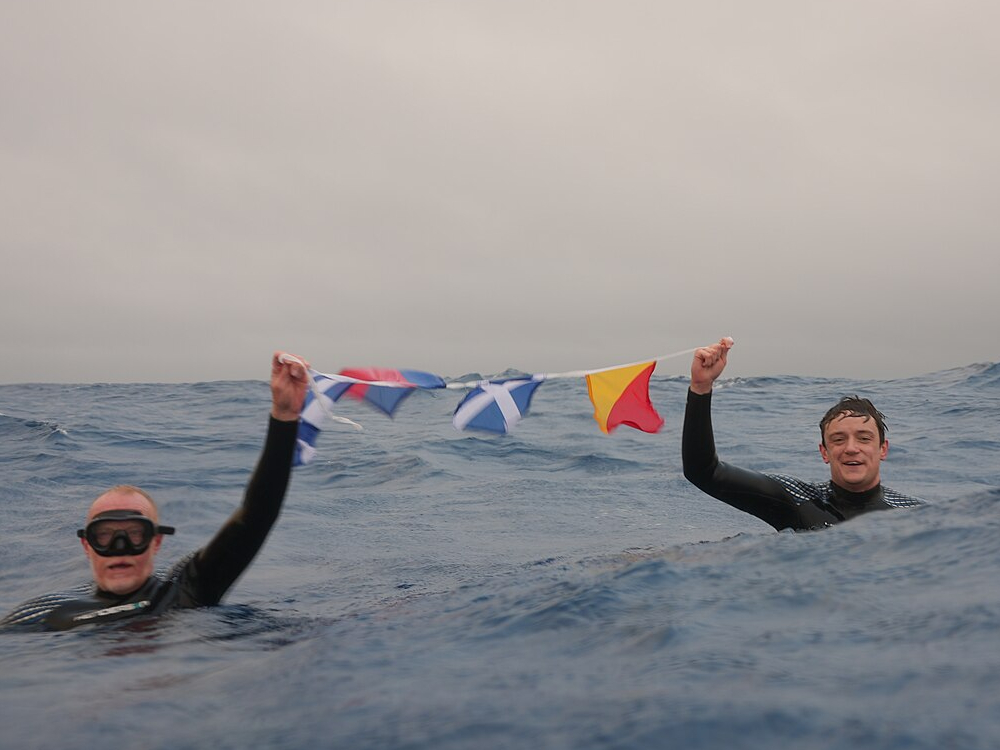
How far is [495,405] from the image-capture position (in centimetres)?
626

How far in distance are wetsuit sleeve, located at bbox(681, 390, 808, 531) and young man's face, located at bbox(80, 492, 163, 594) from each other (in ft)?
10.3

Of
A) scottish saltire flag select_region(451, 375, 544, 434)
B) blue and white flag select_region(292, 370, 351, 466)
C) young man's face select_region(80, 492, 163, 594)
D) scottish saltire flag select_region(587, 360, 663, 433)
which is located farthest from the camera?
scottish saltire flag select_region(587, 360, 663, 433)

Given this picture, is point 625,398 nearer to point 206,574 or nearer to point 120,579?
point 206,574

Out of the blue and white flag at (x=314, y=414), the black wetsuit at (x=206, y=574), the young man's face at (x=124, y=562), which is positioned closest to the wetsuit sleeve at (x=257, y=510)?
the black wetsuit at (x=206, y=574)

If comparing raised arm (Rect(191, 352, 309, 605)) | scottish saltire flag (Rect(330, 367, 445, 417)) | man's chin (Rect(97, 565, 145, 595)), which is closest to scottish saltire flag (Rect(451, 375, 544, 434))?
scottish saltire flag (Rect(330, 367, 445, 417))

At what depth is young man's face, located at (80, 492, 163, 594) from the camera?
5070mm

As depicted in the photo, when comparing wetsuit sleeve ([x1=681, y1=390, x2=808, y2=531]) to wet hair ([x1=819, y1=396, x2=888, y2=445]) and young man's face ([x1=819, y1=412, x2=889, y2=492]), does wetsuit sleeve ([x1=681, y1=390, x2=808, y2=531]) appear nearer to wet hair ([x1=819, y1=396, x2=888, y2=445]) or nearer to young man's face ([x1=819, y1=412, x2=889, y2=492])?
young man's face ([x1=819, y1=412, x2=889, y2=492])

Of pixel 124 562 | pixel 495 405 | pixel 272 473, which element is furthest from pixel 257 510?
pixel 495 405

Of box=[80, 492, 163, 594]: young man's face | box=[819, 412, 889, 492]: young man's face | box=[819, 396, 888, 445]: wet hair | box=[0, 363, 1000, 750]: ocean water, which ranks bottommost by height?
box=[0, 363, 1000, 750]: ocean water

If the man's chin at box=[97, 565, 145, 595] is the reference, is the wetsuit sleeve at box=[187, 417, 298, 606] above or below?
above

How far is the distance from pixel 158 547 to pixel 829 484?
4255mm

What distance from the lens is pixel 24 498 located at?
11.8 meters

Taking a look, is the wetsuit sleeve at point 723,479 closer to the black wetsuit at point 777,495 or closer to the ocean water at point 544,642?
the black wetsuit at point 777,495

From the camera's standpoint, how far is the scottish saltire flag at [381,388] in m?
5.98
